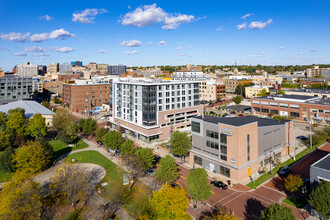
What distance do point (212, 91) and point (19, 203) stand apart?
13510cm

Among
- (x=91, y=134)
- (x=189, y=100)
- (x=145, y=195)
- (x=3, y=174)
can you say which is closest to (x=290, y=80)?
(x=189, y=100)

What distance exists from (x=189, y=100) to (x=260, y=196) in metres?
49.7

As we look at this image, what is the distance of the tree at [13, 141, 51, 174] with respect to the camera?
156ft

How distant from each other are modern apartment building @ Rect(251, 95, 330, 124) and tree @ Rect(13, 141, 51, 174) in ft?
314

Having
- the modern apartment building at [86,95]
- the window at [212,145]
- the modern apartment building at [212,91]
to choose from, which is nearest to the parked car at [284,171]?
the window at [212,145]

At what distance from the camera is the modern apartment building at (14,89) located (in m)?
132

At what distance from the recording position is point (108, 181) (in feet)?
152

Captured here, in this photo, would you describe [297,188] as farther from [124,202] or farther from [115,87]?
[115,87]

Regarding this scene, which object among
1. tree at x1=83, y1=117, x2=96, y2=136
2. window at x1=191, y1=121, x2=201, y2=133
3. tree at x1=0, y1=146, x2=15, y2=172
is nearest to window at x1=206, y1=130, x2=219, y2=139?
window at x1=191, y1=121, x2=201, y2=133

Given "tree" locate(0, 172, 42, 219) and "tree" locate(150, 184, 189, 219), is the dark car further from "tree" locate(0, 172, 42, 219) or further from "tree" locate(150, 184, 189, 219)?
"tree" locate(0, 172, 42, 219)

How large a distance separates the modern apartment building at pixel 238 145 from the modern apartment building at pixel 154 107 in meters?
22.4

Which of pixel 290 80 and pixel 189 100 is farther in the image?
pixel 290 80

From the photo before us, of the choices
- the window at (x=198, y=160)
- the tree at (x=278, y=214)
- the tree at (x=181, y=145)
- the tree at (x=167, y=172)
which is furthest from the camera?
the tree at (x=181, y=145)

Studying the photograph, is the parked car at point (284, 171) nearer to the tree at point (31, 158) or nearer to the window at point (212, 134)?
the window at point (212, 134)
